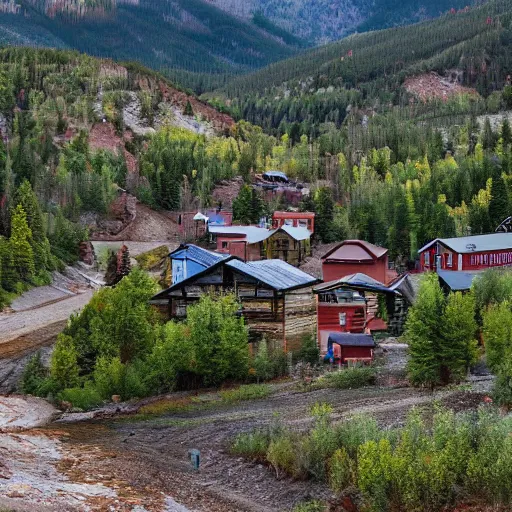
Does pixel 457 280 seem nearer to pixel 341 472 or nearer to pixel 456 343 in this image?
pixel 456 343

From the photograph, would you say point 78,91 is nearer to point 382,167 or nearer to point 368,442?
point 382,167

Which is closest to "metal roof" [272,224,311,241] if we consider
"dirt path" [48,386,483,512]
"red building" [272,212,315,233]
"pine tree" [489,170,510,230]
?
"red building" [272,212,315,233]

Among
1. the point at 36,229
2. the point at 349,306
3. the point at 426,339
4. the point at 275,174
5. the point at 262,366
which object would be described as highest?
the point at 275,174

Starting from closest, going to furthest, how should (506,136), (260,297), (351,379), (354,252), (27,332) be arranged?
(351,379), (260,297), (27,332), (354,252), (506,136)

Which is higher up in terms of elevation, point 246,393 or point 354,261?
point 354,261

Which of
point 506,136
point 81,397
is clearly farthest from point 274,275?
point 506,136
